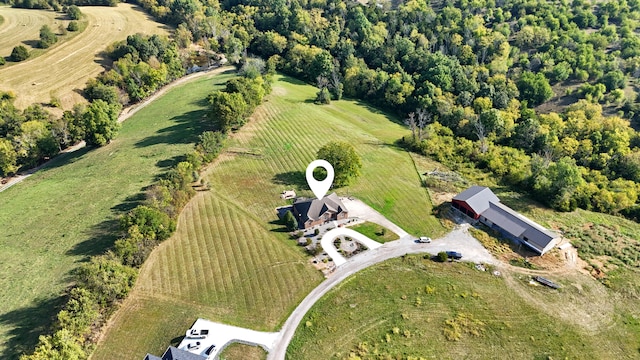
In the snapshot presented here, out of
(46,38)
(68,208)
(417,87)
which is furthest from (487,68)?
(46,38)

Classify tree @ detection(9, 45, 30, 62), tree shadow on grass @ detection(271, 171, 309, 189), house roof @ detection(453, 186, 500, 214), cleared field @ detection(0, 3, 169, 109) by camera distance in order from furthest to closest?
tree @ detection(9, 45, 30, 62) < cleared field @ detection(0, 3, 169, 109) < tree shadow on grass @ detection(271, 171, 309, 189) < house roof @ detection(453, 186, 500, 214)

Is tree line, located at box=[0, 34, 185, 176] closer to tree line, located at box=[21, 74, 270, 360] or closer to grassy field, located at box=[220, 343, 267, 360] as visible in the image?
tree line, located at box=[21, 74, 270, 360]

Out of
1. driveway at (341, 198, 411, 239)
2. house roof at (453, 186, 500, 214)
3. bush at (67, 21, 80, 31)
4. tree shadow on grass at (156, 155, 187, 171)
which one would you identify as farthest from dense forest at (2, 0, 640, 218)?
tree shadow on grass at (156, 155, 187, 171)

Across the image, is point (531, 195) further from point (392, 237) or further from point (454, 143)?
point (392, 237)

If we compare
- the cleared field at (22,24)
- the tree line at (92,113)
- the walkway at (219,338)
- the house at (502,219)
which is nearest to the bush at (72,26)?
the cleared field at (22,24)

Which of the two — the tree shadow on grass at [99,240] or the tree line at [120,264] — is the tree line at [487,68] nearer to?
the tree line at [120,264]

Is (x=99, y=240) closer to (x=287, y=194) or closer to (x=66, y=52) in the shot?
(x=287, y=194)

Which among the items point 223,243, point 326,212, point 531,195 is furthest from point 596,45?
point 223,243
